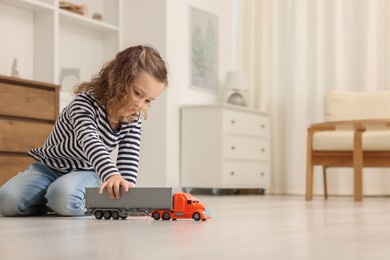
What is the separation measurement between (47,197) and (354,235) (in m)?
1.28

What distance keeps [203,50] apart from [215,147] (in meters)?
1.02

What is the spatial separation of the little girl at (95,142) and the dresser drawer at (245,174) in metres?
3.81

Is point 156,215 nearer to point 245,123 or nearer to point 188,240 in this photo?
point 188,240

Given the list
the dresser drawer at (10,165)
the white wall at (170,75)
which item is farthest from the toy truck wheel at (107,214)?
the white wall at (170,75)

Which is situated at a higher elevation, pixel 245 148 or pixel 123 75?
pixel 123 75

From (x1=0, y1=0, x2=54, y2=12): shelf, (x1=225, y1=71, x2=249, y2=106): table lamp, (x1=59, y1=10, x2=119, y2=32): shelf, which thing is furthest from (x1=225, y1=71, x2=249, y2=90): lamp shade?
(x1=0, y1=0, x2=54, y2=12): shelf

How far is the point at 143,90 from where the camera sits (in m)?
2.45

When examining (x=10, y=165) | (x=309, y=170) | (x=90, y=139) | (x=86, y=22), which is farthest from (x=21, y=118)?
(x=90, y=139)

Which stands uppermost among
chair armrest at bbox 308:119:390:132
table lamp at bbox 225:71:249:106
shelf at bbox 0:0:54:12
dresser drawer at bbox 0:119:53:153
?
shelf at bbox 0:0:54:12

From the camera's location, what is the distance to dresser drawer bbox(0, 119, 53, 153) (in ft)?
15.1

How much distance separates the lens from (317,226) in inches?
88.4

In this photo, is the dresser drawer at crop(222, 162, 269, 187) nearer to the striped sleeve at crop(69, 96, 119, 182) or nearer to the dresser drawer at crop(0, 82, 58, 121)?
the dresser drawer at crop(0, 82, 58, 121)

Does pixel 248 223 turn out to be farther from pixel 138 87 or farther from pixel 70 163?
pixel 70 163

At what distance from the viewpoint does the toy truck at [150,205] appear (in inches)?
93.4
